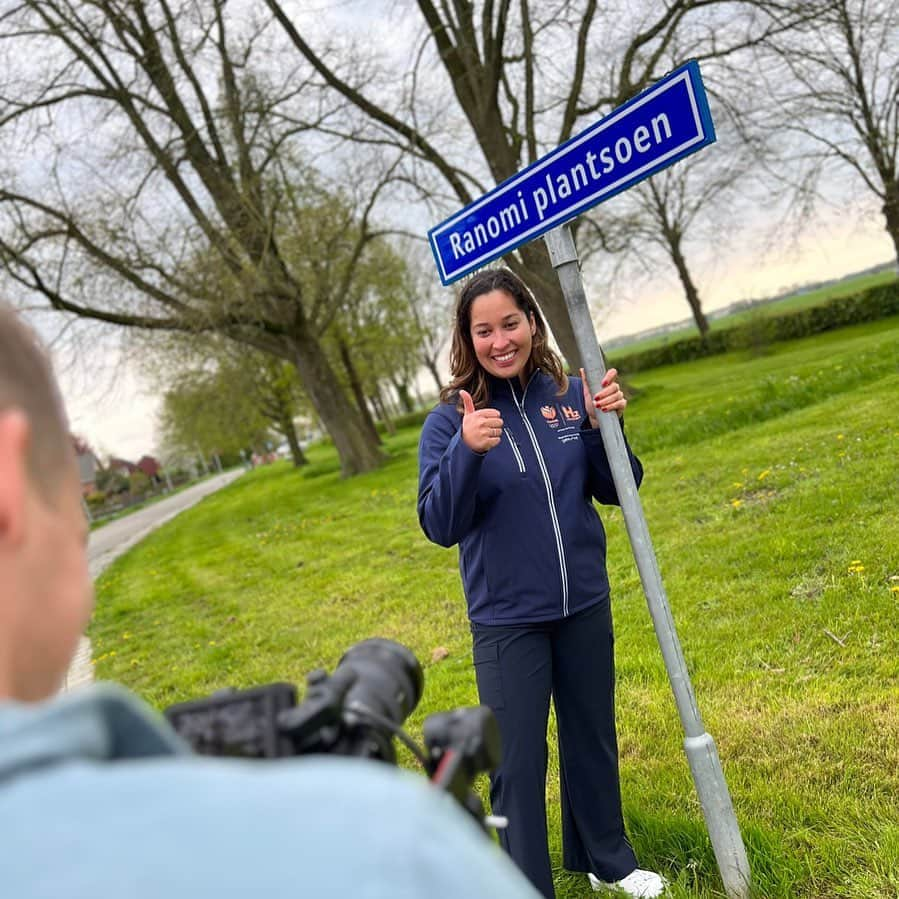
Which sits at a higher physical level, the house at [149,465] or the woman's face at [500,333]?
the house at [149,465]

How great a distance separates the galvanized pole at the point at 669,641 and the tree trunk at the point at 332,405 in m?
17.0

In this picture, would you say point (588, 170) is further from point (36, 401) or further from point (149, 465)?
point (149, 465)

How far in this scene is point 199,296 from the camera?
15633mm

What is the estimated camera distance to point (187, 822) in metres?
0.57

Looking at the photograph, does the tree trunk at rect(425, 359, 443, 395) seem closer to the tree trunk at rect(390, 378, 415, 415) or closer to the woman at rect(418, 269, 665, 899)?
the tree trunk at rect(390, 378, 415, 415)

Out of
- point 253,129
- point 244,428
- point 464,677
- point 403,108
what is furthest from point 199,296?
point 244,428

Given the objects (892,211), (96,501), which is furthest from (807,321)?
(96,501)

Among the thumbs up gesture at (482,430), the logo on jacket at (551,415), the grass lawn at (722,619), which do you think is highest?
the thumbs up gesture at (482,430)

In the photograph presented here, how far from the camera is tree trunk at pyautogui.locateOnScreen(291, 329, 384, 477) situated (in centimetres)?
1939

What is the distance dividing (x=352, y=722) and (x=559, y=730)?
212 centimetres

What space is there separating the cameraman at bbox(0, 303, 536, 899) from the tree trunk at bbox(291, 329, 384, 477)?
1893 cm

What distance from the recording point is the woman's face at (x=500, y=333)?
109 inches

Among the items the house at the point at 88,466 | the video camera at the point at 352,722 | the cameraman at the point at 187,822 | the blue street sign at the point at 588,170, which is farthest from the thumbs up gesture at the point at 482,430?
the house at the point at 88,466

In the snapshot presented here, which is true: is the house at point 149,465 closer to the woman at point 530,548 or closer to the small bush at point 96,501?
the small bush at point 96,501
